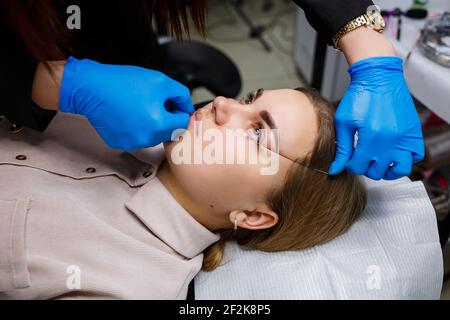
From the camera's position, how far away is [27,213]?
2.79 ft

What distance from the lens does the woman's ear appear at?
0.95m

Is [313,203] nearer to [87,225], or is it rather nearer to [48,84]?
[87,225]

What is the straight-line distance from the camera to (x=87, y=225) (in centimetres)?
87

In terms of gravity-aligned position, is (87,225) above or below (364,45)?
below

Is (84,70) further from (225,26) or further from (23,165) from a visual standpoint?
(225,26)

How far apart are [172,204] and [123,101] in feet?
0.90

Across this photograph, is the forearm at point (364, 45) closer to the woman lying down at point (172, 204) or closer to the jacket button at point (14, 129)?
the woman lying down at point (172, 204)

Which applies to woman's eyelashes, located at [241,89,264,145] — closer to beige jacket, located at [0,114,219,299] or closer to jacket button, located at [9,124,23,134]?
beige jacket, located at [0,114,219,299]

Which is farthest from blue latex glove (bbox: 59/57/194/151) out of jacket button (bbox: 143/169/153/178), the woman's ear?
the woman's ear

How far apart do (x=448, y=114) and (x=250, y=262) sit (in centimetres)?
70

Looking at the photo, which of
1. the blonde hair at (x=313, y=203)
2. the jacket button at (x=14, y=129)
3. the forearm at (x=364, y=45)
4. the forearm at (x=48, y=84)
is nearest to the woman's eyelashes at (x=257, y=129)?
the blonde hair at (x=313, y=203)

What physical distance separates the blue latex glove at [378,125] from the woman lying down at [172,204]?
0.04 m

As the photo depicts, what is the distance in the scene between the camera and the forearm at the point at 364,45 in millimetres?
937

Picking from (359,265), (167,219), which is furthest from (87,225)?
(359,265)
